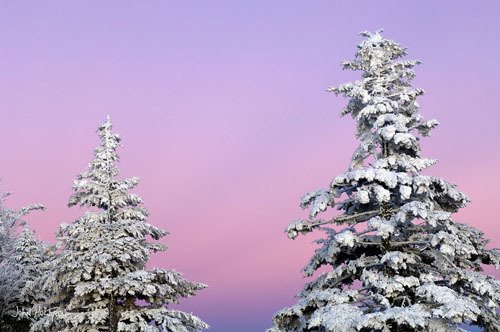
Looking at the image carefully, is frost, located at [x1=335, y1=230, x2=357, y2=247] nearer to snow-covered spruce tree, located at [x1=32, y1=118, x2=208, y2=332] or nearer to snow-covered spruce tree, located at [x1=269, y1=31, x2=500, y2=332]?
snow-covered spruce tree, located at [x1=269, y1=31, x2=500, y2=332]

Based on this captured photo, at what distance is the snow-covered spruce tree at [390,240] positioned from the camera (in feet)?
43.4

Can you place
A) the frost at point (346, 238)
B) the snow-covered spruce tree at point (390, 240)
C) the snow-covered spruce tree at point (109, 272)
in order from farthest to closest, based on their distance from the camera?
the snow-covered spruce tree at point (109, 272) < the frost at point (346, 238) < the snow-covered spruce tree at point (390, 240)

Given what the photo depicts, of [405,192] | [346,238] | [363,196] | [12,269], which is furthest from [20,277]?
[405,192]

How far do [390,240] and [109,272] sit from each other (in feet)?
34.3

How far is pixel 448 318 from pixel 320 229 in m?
4.14

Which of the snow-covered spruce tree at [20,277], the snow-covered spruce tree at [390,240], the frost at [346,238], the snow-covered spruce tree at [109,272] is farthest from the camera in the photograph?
the snow-covered spruce tree at [20,277]

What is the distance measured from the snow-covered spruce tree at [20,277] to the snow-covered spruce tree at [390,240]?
19607 mm

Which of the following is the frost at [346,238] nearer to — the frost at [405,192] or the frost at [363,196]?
the frost at [363,196]

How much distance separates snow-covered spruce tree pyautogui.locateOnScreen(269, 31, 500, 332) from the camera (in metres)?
13.2

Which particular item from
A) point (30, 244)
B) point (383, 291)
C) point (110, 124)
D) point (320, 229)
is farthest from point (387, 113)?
point (30, 244)

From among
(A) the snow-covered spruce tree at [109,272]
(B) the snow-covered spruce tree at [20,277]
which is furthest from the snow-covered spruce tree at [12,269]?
(A) the snow-covered spruce tree at [109,272]

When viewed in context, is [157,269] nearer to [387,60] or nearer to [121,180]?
[121,180]

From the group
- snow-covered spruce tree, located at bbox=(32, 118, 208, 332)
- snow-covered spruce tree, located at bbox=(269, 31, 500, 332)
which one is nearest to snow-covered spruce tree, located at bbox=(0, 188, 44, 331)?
snow-covered spruce tree, located at bbox=(32, 118, 208, 332)

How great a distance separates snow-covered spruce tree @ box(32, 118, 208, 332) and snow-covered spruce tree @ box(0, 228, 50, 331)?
390 inches
